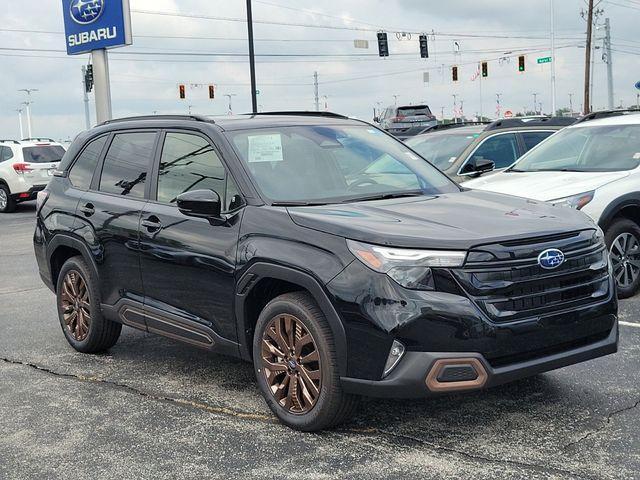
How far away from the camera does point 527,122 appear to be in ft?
36.5

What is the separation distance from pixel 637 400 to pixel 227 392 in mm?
2440

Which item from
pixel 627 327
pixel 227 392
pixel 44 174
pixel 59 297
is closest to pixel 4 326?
pixel 59 297

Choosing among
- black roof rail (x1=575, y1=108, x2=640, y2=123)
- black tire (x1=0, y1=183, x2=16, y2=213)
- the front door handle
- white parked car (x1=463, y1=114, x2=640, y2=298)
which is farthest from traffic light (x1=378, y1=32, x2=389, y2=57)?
the front door handle

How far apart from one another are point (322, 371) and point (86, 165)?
312 centimetres

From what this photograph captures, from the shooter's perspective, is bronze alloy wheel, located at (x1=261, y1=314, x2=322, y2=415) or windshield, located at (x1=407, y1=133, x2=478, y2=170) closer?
bronze alloy wheel, located at (x1=261, y1=314, x2=322, y2=415)

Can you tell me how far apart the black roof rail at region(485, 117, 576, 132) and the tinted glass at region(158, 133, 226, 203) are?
610 centimetres

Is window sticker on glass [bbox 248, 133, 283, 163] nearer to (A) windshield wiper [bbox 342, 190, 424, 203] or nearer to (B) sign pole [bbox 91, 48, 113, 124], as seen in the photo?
(A) windshield wiper [bbox 342, 190, 424, 203]

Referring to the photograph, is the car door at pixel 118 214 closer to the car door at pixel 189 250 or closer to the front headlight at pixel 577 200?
the car door at pixel 189 250

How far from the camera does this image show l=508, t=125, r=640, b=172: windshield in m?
8.04

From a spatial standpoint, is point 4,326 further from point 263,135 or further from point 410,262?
point 410,262

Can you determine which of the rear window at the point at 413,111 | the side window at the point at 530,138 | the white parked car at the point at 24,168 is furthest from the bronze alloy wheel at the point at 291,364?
the rear window at the point at 413,111

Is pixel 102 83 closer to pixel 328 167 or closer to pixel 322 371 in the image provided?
pixel 328 167

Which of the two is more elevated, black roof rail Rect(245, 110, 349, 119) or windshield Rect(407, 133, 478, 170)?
black roof rail Rect(245, 110, 349, 119)

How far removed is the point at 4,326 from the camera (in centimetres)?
744
